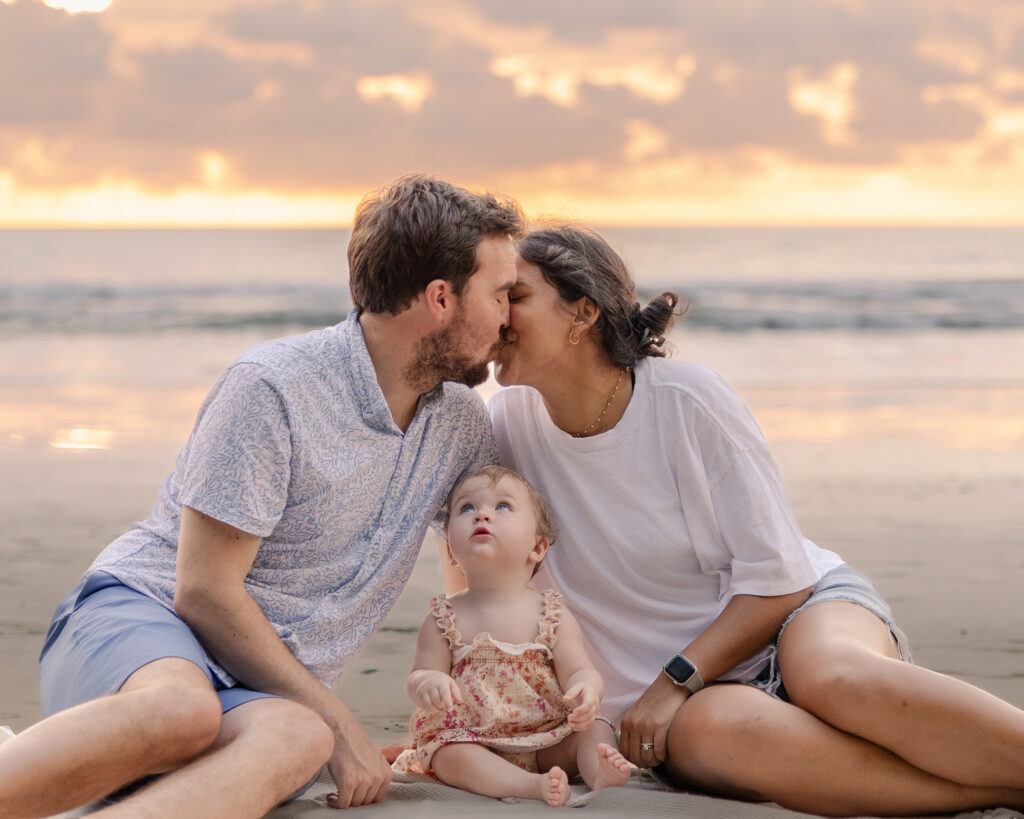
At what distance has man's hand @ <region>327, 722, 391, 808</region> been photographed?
2.70 m

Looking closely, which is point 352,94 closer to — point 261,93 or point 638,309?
point 261,93

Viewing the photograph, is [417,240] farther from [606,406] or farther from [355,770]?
[355,770]

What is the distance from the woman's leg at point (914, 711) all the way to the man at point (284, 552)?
1101 millimetres

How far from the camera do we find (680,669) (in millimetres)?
2957

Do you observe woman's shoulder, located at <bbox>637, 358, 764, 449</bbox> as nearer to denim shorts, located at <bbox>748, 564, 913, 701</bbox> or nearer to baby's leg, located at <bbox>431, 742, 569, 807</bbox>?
denim shorts, located at <bbox>748, 564, 913, 701</bbox>

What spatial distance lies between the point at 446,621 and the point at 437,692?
0.31 m

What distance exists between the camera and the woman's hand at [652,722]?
2934 millimetres

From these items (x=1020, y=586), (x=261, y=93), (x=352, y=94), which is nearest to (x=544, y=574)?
(x=1020, y=586)

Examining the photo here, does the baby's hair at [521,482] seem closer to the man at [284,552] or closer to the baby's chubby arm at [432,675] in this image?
the man at [284,552]

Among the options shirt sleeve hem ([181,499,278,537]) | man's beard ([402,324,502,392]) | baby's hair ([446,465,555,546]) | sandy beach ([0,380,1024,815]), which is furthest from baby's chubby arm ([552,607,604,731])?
sandy beach ([0,380,1024,815])

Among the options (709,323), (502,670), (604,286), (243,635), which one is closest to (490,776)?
(502,670)

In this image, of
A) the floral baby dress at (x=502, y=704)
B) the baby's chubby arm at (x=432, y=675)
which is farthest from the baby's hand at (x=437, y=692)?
the floral baby dress at (x=502, y=704)

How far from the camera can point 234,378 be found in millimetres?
2738

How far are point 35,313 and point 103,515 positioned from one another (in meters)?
12.8
